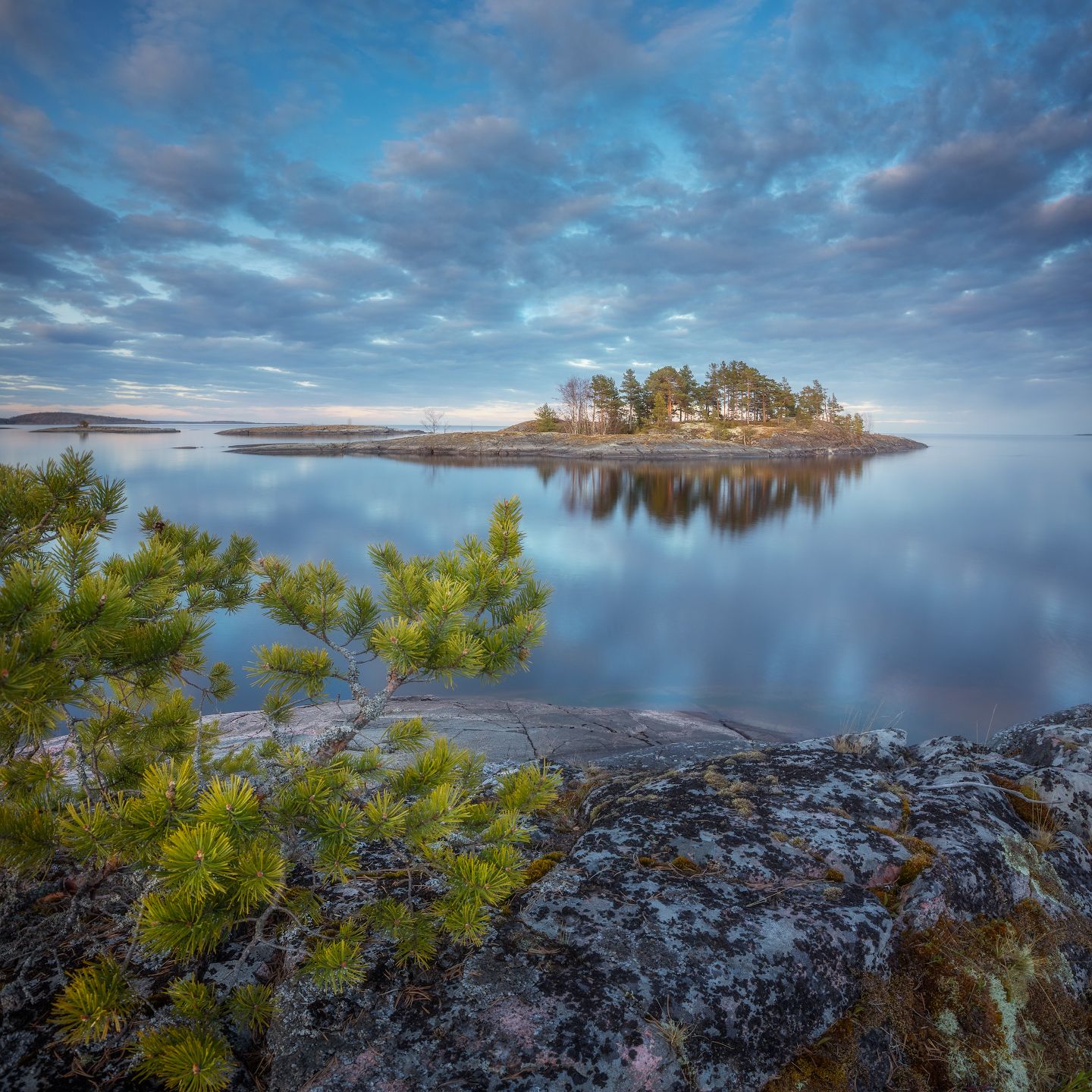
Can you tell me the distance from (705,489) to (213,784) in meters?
46.5

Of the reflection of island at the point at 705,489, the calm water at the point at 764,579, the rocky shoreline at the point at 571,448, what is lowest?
the calm water at the point at 764,579

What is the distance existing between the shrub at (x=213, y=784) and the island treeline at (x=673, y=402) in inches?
3779

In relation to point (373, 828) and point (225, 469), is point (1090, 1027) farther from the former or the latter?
point (225, 469)

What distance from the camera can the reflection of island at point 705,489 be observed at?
35.9 m

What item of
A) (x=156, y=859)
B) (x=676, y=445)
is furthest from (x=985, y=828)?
(x=676, y=445)

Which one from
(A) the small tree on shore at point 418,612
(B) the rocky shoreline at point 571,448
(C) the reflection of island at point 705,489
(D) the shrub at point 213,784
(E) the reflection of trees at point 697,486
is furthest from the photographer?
(B) the rocky shoreline at point 571,448

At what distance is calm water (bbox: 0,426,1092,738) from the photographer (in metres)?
11.7

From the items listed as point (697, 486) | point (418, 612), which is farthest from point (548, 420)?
point (418, 612)

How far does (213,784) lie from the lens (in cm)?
170

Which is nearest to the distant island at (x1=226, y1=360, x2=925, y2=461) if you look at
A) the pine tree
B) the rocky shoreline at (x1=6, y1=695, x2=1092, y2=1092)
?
the pine tree

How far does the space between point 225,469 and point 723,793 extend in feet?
200

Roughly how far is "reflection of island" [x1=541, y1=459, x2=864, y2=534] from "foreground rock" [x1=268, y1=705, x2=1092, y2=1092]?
2761cm

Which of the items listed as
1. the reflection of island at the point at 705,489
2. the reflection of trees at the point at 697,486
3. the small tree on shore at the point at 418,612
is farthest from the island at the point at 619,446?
the small tree on shore at the point at 418,612

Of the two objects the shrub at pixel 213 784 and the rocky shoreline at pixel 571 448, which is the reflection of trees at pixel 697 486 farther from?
the shrub at pixel 213 784
